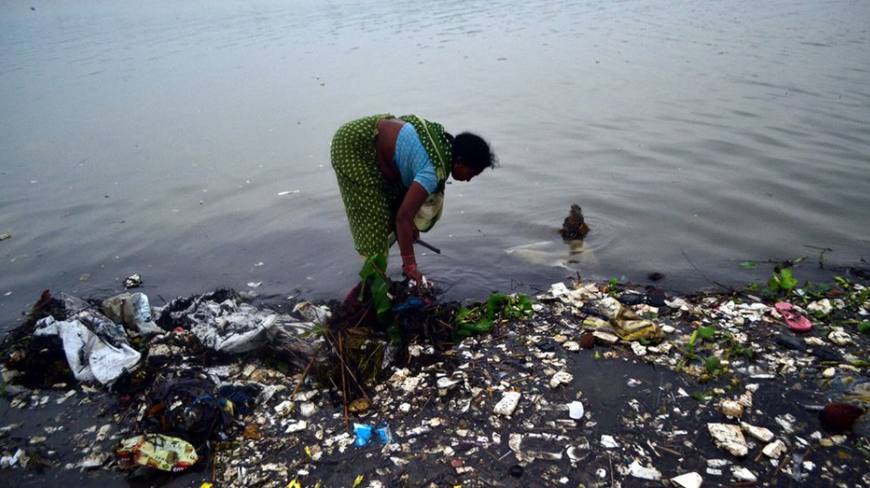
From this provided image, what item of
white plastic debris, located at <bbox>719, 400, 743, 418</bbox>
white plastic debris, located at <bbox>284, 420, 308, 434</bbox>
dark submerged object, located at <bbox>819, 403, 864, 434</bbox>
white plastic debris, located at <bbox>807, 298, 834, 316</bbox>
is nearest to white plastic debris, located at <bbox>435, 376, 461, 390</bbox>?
white plastic debris, located at <bbox>284, 420, 308, 434</bbox>

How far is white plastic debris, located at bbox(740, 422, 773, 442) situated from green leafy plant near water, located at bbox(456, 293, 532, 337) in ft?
4.72

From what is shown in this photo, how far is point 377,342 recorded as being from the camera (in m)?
3.21

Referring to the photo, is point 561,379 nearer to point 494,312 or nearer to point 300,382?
point 494,312

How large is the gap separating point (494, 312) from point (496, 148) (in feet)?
14.6

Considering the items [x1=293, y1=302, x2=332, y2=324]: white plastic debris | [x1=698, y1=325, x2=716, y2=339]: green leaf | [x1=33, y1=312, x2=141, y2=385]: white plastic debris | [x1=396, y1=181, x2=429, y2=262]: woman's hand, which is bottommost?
[x1=293, y1=302, x2=332, y2=324]: white plastic debris

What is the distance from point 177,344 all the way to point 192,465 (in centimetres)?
112

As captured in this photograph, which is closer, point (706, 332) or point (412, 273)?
point (706, 332)

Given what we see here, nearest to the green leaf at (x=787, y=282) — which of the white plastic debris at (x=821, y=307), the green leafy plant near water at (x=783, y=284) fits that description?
the green leafy plant near water at (x=783, y=284)

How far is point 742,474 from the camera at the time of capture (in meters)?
2.28

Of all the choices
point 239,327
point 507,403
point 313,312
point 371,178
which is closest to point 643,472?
point 507,403

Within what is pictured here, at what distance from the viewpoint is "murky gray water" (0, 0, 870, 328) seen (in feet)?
16.5

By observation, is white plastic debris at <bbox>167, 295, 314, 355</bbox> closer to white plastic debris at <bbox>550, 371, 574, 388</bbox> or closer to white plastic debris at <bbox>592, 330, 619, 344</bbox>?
white plastic debris at <bbox>550, 371, 574, 388</bbox>

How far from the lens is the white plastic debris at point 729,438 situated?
7.78 ft

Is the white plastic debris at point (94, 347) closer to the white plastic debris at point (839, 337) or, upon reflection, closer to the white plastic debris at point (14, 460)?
the white plastic debris at point (14, 460)
